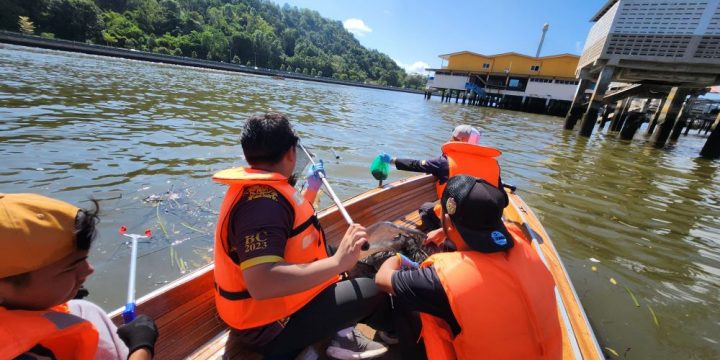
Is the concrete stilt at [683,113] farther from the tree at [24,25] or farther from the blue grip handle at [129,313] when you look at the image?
the tree at [24,25]

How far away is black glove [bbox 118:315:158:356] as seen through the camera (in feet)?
4.62

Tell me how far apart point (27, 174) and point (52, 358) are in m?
6.35

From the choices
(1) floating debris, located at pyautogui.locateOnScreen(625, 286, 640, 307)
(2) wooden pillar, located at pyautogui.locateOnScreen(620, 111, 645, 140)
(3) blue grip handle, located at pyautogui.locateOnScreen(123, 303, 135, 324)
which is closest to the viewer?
(3) blue grip handle, located at pyautogui.locateOnScreen(123, 303, 135, 324)

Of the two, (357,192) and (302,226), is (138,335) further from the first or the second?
(357,192)

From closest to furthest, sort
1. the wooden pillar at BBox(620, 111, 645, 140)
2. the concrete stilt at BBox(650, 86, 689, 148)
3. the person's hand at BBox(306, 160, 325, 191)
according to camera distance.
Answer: the person's hand at BBox(306, 160, 325, 191) < the concrete stilt at BBox(650, 86, 689, 148) < the wooden pillar at BBox(620, 111, 645, 140)

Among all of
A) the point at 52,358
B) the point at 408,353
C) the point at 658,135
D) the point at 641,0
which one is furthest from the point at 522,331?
the point at 658,135

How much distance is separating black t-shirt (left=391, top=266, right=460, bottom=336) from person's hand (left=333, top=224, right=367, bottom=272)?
28 cm

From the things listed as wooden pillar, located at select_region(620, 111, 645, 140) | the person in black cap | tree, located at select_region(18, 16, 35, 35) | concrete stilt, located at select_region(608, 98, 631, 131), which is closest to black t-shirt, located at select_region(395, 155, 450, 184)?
the person in black cap

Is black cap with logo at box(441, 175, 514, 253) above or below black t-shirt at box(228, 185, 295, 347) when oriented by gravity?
above

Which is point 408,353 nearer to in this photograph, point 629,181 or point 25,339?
point 25,339

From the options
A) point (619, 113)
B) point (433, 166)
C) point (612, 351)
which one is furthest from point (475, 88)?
point (612, 351)

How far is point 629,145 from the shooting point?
16.2 metres

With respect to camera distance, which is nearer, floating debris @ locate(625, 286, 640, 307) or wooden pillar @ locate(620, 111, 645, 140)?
floating debris @ locate(625, 286, 640, 307)

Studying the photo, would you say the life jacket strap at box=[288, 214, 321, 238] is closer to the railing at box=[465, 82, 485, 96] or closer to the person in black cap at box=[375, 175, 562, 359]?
the person in black cap at box=[375, 175, 562, 359]
